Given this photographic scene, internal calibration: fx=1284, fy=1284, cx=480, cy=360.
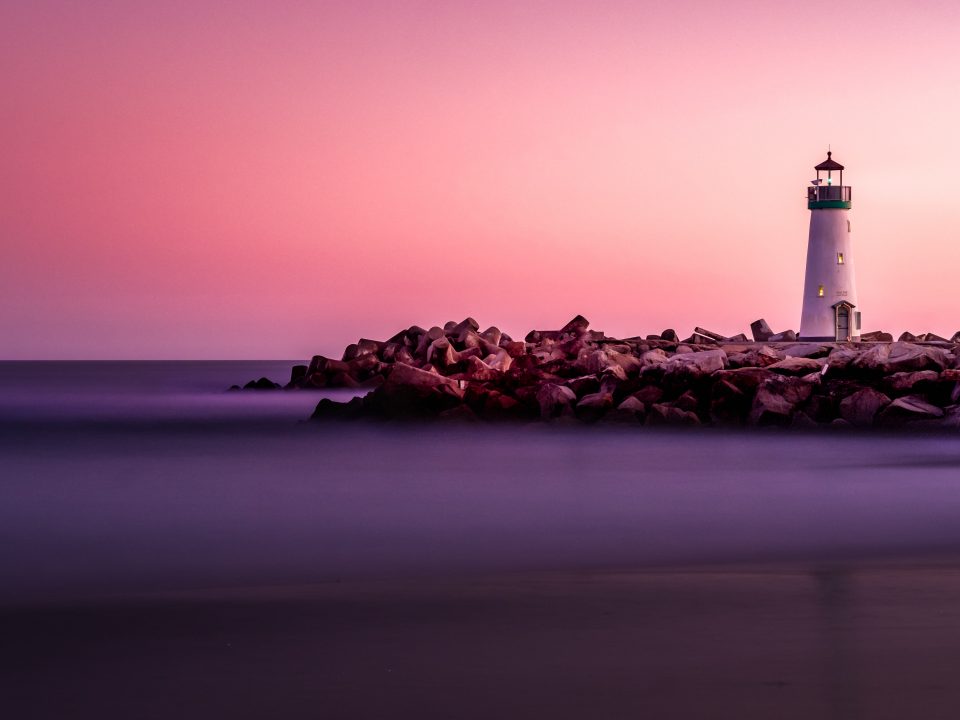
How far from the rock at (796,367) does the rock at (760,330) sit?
44.0 feet

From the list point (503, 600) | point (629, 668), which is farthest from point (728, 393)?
point (629, 668)

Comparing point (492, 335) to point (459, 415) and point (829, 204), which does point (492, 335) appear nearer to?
point (829, 204)

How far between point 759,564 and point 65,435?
50.0ft

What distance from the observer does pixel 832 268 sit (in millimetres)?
27531

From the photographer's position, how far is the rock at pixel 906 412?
15734mm

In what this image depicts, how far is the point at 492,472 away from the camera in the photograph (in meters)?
13.5

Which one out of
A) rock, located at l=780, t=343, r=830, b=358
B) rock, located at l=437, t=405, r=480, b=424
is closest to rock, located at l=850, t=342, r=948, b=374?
rock, located at l=780, t=343, r=830, b=358

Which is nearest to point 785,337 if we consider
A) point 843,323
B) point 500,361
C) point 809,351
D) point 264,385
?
point 843,323

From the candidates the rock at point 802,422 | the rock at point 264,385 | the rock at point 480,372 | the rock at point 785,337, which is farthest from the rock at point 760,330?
the rock at point 802,422

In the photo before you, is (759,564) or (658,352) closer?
(759,564)

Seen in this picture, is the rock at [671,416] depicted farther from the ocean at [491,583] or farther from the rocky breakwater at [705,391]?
the ocean at [491,583]

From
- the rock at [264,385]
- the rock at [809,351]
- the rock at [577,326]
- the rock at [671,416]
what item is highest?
the rock at [577,326]

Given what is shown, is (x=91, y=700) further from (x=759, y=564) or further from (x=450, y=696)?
(x=759, y=564)

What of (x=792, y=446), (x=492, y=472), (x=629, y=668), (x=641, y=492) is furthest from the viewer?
(x=792, y=446)
